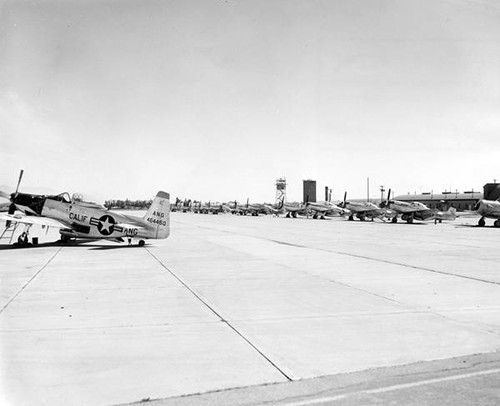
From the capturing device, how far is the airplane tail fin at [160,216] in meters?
17.4

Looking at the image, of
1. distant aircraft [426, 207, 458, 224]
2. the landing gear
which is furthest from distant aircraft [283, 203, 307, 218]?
the landing gear

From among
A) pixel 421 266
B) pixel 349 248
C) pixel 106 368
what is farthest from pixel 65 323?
pixel 349 248

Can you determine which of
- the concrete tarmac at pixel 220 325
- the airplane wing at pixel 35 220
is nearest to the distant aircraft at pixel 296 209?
the airplane wing at pixel 35 220

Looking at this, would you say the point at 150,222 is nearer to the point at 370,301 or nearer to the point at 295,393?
the point at 370,301

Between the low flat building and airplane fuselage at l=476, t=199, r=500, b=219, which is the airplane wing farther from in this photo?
the low flat building

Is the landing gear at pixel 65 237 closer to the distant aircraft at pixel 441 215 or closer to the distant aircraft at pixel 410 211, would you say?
the distant aircraft at pixel 410 211

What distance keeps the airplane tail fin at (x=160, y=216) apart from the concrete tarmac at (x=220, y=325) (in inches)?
215

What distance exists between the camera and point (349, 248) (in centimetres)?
1747

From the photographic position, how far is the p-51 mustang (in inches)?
677

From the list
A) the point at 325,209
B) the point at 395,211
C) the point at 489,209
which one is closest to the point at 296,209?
the point at 325,209

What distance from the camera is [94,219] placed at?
17.3 m

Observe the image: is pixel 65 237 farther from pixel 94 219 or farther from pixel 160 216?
pixel 160 216

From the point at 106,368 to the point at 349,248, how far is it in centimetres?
1425

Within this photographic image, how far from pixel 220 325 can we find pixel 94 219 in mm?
12843
